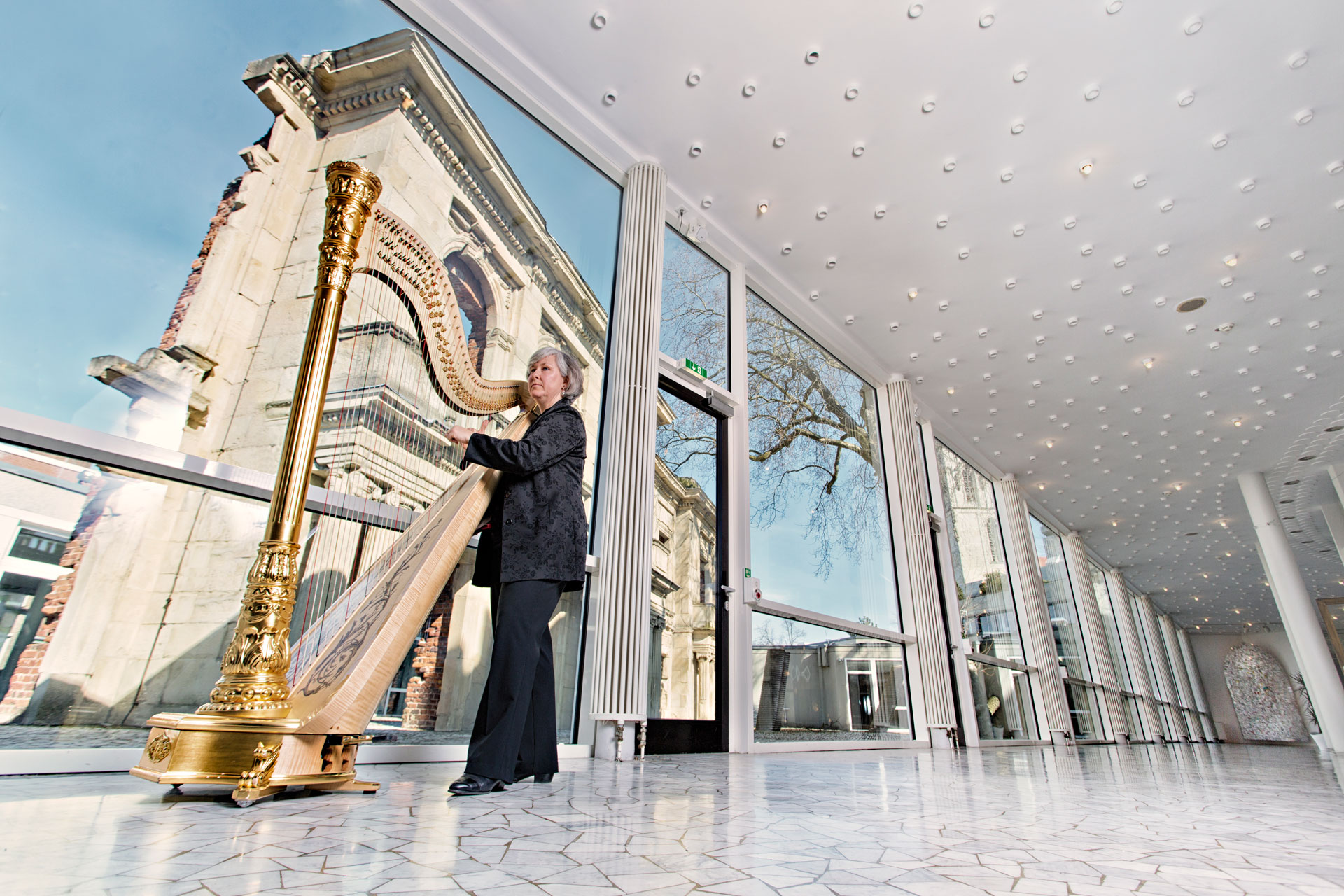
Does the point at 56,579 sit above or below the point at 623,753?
above

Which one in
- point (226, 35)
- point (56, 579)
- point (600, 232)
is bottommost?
point (56, 579)

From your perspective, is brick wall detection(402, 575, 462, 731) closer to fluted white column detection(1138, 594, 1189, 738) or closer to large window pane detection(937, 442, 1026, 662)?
large window pane detection(937, 442, 1026, 662)

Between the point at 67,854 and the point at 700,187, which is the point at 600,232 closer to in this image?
the point at 700,187

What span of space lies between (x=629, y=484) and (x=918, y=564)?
4.43m

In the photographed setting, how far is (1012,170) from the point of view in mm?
5273

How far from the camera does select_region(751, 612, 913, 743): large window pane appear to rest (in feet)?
16.1

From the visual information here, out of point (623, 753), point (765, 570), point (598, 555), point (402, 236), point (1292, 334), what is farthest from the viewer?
point (1292, 334)

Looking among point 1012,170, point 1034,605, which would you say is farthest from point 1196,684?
point 1012,170

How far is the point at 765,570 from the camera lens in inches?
210

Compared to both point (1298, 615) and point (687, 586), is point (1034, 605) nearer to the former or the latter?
point (1298, 615)

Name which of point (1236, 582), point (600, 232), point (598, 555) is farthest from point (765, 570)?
point (1236, 582)

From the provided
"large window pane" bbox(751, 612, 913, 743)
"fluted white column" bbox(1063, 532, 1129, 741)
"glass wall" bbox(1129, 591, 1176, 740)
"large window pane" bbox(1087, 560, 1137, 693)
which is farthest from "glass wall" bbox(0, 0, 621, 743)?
"glass wall" bbox(1129, 591, 1176, 740)

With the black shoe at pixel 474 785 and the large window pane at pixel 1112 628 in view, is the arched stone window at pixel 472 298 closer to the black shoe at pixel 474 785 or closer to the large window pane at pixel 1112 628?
the black shoe at pixel 474 785

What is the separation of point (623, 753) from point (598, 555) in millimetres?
1068
